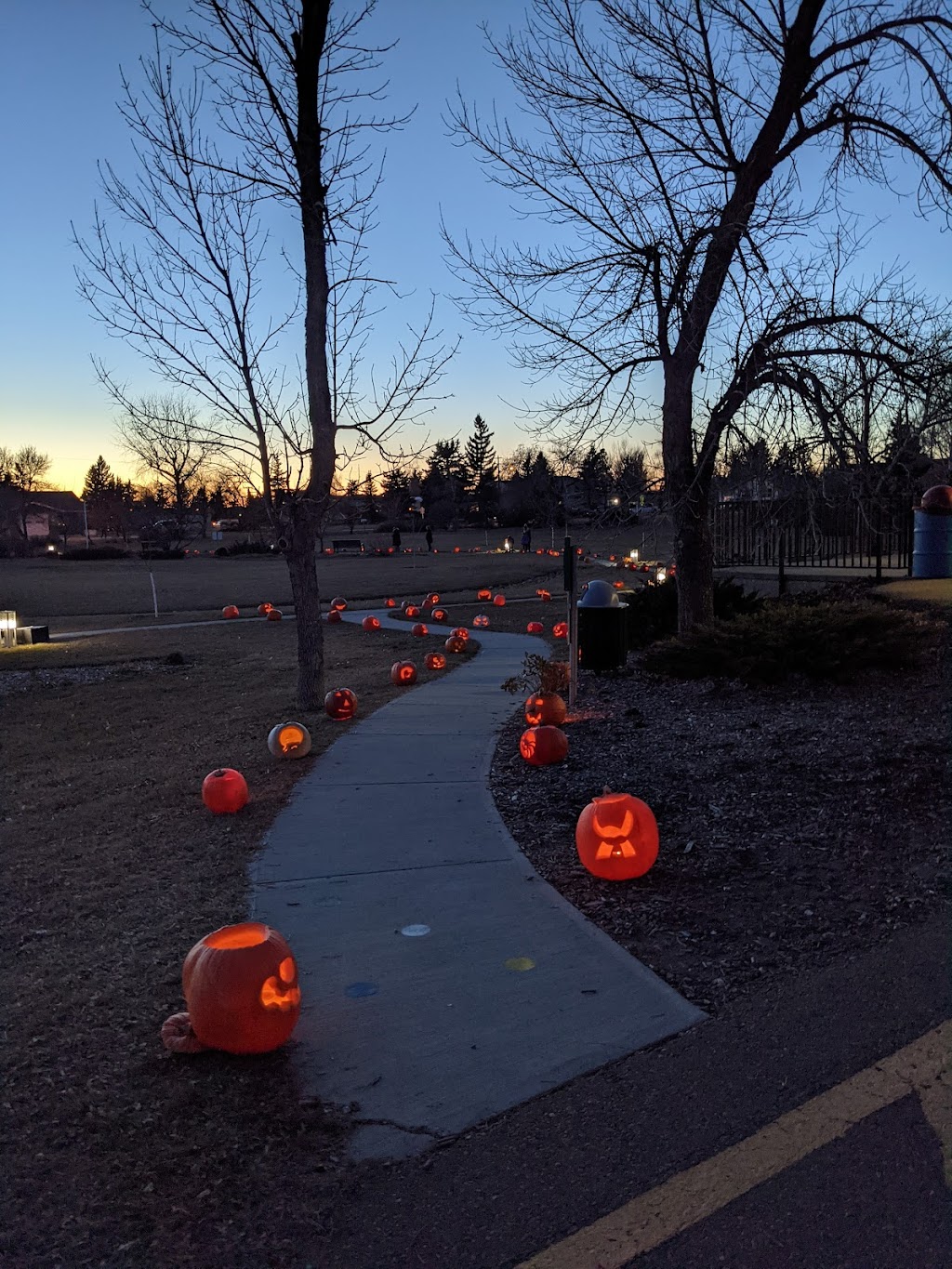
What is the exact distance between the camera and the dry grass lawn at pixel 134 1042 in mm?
2537

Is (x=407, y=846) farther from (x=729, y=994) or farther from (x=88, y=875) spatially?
(x=729, y=994)

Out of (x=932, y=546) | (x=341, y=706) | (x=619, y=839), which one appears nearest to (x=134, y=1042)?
(x=619, y=839)

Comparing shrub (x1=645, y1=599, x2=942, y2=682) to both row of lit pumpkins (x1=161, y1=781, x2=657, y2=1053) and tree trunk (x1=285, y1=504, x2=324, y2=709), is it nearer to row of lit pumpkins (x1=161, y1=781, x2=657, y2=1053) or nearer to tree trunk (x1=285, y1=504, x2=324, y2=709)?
tree trunk (x1=285, y1=504, x2=324, y2=709)

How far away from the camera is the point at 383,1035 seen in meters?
3.46

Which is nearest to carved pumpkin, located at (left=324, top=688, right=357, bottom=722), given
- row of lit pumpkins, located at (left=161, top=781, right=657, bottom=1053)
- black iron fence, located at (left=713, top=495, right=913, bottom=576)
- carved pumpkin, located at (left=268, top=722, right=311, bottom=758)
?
carved pumpkin, located at (left=268, top=722, right=311, bottom=758)

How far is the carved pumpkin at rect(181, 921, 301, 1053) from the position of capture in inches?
130

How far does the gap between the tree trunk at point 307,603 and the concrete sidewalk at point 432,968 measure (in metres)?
3.26

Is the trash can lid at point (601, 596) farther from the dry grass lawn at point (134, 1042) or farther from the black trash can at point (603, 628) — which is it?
the dry grass lawn at point (134, 1042)

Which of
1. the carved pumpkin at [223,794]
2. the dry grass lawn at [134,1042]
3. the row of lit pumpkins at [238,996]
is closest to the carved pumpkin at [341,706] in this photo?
the dry grass lawn at [134,1042]

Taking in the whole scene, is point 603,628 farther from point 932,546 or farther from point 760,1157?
point 760,1157

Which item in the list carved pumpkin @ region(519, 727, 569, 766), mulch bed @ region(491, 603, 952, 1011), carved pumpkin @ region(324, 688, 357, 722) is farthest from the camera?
carved pumpkin @ region(324, 688, 357, 722)

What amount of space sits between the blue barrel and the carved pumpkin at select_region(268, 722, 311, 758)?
7.84m

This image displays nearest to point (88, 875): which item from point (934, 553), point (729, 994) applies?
point (729, 994)

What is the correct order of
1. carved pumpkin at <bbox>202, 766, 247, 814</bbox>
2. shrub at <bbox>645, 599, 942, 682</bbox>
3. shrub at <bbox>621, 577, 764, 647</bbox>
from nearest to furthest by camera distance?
carved pumpkin at <bbox>202, 766, 247, 814</bbox>, shrub at <bbox>645, 599, 942, 682</bbox>, shrub at <bbox>621, 577, 764, 647</bbox>
